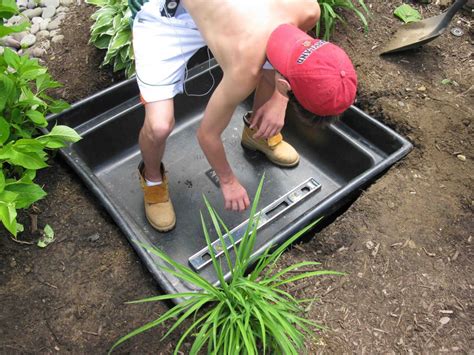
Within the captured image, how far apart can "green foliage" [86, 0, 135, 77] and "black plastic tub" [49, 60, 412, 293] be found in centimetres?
13

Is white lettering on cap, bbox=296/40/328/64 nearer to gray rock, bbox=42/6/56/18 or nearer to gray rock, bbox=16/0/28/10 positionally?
gray rock, bbox=42/6/56/18

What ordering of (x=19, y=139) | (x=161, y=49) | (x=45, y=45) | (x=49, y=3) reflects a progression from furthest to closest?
(x=49, y=3)
(x=45, y=45)
(x=161, y=49)
(x=19, y=139)

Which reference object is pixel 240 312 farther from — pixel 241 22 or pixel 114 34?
pixel 114 34

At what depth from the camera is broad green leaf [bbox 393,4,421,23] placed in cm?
245

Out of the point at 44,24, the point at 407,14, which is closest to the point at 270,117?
the point at 407,14

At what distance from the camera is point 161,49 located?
1.67 m

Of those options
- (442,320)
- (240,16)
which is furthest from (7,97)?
(442,320)

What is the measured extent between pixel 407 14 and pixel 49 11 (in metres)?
1.93

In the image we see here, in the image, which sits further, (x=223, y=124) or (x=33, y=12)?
(x=33, y=12)

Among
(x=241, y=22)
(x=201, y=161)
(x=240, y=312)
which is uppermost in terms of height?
(x=241, y=22)

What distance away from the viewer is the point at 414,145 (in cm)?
199

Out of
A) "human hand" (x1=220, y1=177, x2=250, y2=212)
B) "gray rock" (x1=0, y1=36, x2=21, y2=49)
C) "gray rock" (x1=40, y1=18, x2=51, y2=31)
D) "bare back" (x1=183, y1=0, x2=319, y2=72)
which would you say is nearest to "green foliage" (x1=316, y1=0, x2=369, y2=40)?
"bare back" (x1=183, y1=0, x2=319, y2=72)

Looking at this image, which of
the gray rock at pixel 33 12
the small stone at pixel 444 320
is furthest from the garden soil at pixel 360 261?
the gray rock at pixel 33 12

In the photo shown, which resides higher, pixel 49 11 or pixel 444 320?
pixel 49 11
